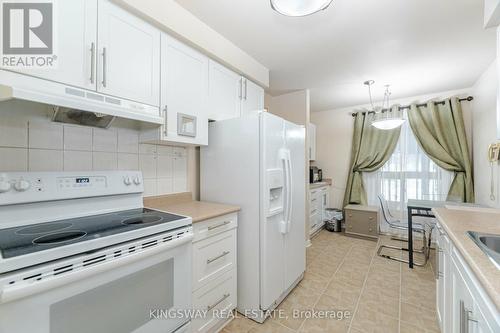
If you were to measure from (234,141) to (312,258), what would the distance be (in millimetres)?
2002

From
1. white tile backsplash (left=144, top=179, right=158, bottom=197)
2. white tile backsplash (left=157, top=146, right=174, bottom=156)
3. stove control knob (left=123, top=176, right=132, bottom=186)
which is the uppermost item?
white tile backsplash (left=157, top=146, right=174, bottom=156)

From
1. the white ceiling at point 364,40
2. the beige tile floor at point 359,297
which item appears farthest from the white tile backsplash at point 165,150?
the beige tile floor at point 359,297

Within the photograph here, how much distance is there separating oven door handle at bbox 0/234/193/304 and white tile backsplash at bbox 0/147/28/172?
795mm

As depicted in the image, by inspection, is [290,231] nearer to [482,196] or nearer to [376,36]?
[376,36]

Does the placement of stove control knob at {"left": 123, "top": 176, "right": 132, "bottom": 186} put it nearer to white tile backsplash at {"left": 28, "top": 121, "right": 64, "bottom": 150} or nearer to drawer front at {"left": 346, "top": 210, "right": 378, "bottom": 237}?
white tile backsplash at {"left": 28, "top": 121, "right": 64, "bottom": 150}

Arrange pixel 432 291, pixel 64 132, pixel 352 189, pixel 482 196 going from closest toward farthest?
1. pixel 64 132
2. pixel 432 291
3. pixel 482 196
4. pixel 352 189

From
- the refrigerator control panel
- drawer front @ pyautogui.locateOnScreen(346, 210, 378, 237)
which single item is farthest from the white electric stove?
drawer front @ pyautogui.locateOnScreen(346, 210, 378, 237)

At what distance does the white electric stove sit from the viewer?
754 mm

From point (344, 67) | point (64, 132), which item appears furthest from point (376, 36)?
point (64, 132)

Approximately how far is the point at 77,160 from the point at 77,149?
72 millimetres

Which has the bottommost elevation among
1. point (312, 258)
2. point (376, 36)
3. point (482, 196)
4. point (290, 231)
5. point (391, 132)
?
point (312, 258)

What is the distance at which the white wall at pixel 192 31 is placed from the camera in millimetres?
1434

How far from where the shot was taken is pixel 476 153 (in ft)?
9.77

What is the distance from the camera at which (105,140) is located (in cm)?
153
